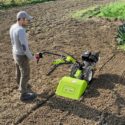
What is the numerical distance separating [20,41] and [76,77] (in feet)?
5.60

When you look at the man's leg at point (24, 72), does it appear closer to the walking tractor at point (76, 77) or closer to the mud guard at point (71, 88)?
the walking tractor at point (76, 77)

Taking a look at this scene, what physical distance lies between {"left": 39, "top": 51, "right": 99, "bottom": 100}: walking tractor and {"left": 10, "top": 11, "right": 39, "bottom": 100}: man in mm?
436

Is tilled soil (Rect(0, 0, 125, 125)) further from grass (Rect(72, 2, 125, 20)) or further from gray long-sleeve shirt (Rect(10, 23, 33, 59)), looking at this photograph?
gray long-sleeve shirt (Rect(10, 23, 33, 59))

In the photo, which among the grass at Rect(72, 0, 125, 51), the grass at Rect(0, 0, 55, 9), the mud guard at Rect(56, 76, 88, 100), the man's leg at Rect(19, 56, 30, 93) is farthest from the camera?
the grass at Rect(0, 0, 55, 9)

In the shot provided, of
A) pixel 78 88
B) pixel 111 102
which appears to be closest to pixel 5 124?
pixel 78 88

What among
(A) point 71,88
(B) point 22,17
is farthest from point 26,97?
(B) point 22,17

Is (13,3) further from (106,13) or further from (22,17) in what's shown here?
(22,17)

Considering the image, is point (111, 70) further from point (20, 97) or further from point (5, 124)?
point (5, 124)

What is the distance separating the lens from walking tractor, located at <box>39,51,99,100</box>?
8758mm

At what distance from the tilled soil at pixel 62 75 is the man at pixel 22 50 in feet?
1.04

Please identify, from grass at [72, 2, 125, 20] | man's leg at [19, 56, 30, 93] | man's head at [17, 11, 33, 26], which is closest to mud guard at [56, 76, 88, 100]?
man's leg at [19, 56, 30, 93]

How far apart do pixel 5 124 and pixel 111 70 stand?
12.3 ft

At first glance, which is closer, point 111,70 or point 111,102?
point 111,102

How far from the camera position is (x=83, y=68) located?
30.5 feet
